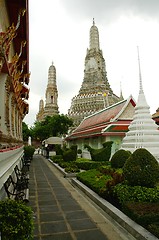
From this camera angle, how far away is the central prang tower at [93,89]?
54.8m

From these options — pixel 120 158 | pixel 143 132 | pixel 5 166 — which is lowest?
pixel 120 158

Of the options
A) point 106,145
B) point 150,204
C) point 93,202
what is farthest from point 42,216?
point 106,145

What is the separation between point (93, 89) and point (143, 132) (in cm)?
4543

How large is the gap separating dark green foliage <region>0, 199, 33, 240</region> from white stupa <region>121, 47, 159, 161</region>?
10.7 metres

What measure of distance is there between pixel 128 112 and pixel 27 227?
59.9 ft

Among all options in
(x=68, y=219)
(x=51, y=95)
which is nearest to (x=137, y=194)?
(x=68, y=219)

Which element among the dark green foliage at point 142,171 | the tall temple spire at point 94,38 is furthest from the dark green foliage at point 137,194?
the tall temple spire at point 94,38

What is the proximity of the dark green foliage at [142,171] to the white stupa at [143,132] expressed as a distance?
6869 millimetres

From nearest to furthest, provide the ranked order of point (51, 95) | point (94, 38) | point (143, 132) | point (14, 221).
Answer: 1. point (14, 221)
2. point (143, 132)
3. point (51, 95)
4. point (94, 38)

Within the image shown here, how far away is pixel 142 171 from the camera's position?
6051 millimetres

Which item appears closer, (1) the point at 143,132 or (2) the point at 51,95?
(1) the point at 143,132

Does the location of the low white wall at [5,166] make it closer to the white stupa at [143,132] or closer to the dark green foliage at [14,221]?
the dark green foliage at [14,221]

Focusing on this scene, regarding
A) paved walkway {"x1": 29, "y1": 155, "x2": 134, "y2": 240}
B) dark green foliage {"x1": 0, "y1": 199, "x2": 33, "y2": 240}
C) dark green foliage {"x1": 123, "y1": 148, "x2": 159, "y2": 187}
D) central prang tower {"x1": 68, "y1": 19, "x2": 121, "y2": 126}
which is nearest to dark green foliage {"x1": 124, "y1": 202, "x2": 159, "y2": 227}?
paved walkway {"x1": 29, "y1": 155, "x2": 134, "y2": 240}

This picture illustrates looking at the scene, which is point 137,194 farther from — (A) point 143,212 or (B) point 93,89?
(B) point 93,89
